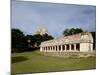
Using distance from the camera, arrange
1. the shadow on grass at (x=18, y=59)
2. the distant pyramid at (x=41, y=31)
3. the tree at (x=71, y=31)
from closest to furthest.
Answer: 1. the shadow on grass at (x=18, y=59)
2. the distant pyramid at (x=41, y=31)
3. the tree at (x=71, y=31)

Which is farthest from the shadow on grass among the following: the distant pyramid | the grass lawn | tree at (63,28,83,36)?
tree at (63,28,83,36)

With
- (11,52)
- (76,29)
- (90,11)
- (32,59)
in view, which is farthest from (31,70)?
(90,11)

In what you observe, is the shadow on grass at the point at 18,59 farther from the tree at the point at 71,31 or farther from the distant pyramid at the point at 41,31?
the tree at the point at 71,31

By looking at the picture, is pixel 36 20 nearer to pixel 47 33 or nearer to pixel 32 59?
pixel 47 33

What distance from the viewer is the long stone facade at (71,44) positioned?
273cm

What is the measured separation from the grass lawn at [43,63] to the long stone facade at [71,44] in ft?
0.41

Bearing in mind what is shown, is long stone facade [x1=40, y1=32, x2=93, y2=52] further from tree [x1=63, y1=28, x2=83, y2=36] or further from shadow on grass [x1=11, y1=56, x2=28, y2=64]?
shadow on grass [x1=11, y1=56, x2=28, y2=64]

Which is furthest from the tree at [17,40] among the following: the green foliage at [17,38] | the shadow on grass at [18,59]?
the shadow on grass at [18,59]

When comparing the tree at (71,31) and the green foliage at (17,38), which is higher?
the tree at (71,31)

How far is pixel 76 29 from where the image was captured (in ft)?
9.29

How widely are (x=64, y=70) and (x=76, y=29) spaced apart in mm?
606

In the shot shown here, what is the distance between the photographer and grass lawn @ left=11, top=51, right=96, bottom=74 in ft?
8.45

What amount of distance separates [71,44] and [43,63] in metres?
0.49

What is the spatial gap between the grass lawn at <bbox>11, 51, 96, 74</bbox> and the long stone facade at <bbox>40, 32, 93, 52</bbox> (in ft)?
0.41
